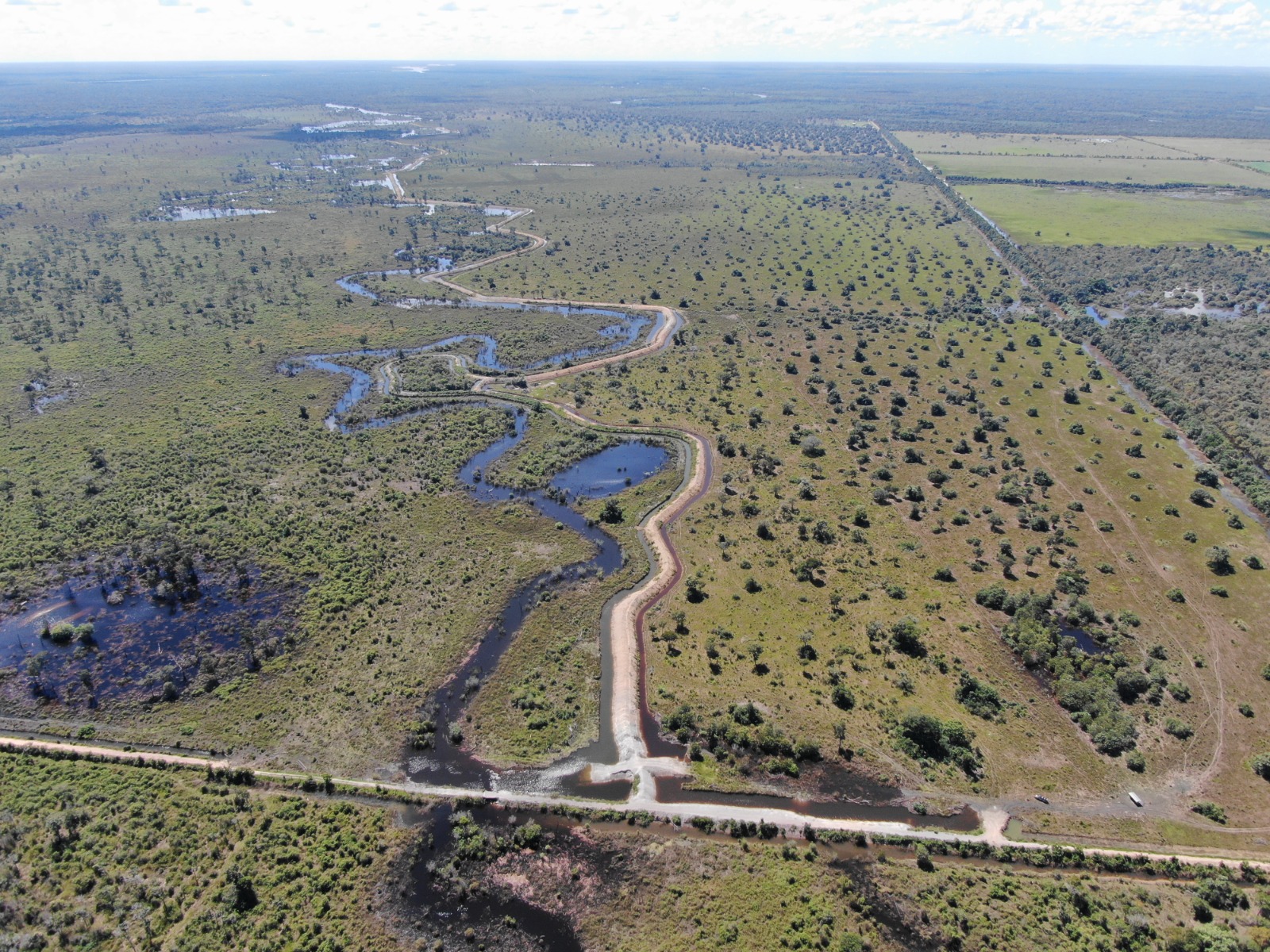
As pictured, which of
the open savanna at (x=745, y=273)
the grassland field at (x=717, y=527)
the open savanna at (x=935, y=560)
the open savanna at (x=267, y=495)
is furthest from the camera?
the open savanna at (x=745, y=273)

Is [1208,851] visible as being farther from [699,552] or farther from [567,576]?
[567,576]

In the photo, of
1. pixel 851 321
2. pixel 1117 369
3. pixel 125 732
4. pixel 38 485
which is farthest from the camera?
pixel 851 321

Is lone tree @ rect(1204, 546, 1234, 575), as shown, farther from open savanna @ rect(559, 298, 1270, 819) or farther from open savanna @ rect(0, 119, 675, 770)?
open savanna @ rect(0, 119, 675, 770)

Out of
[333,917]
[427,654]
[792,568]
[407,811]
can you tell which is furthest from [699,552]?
[333,917]

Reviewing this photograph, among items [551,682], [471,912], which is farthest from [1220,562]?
[471,912]

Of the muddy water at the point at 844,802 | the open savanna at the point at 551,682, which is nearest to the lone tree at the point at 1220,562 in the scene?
the muddy water at the point at 844,802

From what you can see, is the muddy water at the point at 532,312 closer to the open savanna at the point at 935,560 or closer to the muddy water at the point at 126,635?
the open savanna at the point at 935,560

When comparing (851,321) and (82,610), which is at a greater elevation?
(851,321)

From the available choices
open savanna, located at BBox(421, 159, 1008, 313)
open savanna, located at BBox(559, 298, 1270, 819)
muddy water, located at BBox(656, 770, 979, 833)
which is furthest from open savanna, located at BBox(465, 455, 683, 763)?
open savanna, located at BBox(421, 159, 1008, 313)

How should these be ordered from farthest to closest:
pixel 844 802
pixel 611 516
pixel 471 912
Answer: pixel 611 516
pixel 844 802
pixel 471 912

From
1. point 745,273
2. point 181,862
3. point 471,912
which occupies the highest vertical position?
point 745,273

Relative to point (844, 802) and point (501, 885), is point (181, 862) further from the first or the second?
point (844, 802)
